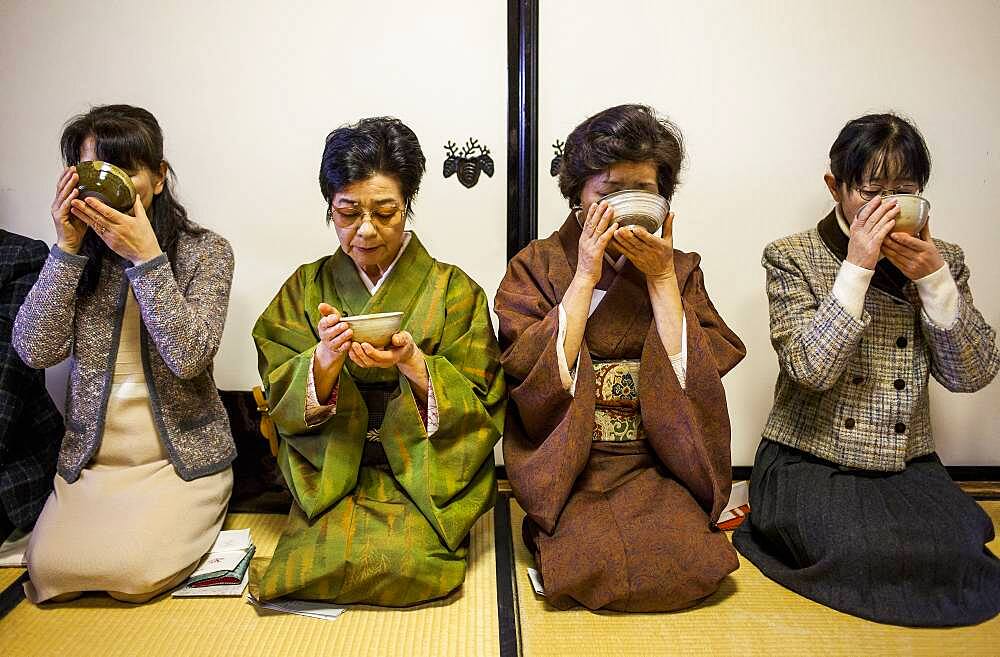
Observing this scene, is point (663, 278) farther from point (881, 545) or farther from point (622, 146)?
point (881, 545)

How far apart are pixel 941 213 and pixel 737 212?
861 millimetres

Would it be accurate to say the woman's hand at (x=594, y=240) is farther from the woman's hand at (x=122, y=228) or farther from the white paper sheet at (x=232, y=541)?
the white paper sheet at (x=232, y=541)

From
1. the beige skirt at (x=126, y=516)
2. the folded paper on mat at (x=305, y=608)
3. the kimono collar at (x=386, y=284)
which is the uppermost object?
the kimono collar at (x=386, y=284)

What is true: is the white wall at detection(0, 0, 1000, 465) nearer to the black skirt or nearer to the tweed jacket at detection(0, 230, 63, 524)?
the tweed jacket at detection(0, 230, 63, 524)

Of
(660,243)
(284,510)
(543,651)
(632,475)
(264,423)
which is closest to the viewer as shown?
(543,651)

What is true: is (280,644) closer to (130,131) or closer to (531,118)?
(130,131)

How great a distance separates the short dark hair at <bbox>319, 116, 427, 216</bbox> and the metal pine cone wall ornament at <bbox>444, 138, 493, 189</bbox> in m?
0.59

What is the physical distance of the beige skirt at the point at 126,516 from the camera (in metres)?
2.09

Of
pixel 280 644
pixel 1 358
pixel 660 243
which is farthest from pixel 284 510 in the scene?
pixel 660 243

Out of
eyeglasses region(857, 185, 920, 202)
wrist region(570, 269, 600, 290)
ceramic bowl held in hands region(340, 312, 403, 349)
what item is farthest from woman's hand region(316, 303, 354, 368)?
eyeglasses region(857, 185, 920, 202)

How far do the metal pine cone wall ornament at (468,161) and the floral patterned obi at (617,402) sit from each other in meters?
1.03

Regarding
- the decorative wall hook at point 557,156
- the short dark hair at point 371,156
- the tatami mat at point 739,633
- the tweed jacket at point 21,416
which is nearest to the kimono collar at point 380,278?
the short dark hair at point 371,156

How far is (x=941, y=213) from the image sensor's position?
9.91ft

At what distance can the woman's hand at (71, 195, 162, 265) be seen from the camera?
2.10m
